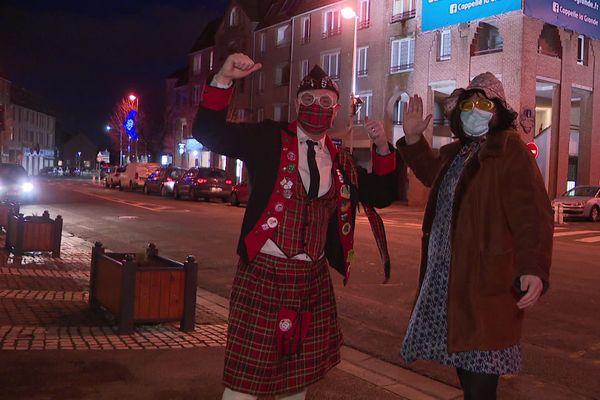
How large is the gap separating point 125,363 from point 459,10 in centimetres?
2344

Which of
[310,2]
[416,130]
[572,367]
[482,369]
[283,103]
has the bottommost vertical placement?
[572,367]

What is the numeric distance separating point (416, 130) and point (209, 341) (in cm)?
344

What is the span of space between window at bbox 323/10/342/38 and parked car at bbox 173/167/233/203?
12975 millimetres

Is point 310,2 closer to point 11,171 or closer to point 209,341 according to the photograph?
point 11,171

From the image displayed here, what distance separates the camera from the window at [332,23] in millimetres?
38875

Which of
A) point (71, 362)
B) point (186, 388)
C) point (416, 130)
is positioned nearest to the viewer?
point (416, 130)

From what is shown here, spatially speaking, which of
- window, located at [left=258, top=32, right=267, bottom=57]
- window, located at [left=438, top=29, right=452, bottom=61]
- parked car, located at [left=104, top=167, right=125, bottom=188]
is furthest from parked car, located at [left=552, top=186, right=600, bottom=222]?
parked car, located at [left=104, top=167, right=125, bottom=188]

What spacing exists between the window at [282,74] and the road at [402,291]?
1021 inches

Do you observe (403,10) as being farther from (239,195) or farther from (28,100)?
(28,100)

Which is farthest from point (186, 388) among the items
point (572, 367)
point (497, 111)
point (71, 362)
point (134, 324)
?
point (572, 367)

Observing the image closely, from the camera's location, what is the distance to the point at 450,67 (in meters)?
30.9

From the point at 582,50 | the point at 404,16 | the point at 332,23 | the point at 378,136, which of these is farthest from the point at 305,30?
the point at 378,136

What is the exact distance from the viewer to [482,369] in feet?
9.67

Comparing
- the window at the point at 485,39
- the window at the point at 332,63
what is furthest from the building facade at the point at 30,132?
the window at the point at 485,39
